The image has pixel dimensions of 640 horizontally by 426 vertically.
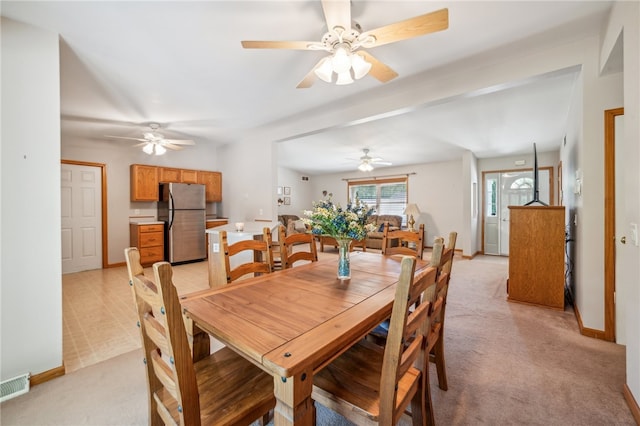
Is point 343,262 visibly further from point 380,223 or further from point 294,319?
point 380,223

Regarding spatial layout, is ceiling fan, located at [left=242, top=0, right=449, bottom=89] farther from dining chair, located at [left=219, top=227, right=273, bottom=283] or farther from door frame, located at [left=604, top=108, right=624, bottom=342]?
door frame, located at [left=604, top=108, right=624, bottom=342]

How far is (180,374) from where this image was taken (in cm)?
85

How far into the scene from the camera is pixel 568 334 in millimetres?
2426

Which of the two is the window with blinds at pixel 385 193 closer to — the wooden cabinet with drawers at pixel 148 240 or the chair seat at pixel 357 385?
the wooden cabinet with drawers at pixel 148 240

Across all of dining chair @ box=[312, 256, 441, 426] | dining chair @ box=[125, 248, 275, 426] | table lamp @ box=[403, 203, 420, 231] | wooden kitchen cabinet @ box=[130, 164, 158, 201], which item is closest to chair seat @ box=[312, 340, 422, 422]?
dining chair @ box=[312, 256, 441, 426]

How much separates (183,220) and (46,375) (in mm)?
3718

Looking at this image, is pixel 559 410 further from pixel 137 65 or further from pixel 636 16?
pixel 137 65

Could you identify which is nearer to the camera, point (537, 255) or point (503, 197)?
point (537, 255)

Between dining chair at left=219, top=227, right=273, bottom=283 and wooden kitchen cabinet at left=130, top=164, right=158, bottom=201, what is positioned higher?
wooden kitchen cabinet at left=130, top=164, right=158, bottom=201

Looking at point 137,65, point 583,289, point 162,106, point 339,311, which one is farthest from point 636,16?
point 162,106

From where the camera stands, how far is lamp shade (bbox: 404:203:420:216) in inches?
275

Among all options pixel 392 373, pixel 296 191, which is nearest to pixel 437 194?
pixel 296 191

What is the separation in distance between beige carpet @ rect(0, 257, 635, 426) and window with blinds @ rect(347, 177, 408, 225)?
5.39m

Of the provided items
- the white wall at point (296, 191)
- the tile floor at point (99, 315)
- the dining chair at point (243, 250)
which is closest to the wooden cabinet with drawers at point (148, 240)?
the tile floor at point (99, 315)
